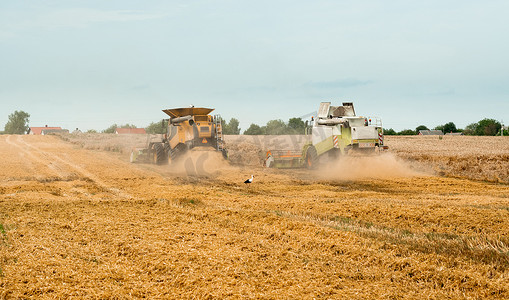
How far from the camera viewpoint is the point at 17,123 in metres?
108

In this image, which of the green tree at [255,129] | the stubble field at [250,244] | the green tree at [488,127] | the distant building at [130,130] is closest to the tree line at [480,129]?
the green tree at [488,127]

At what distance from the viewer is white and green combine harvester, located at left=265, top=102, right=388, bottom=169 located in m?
18.7

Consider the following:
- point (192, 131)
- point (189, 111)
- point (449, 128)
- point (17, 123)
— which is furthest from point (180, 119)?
point (17, 123)

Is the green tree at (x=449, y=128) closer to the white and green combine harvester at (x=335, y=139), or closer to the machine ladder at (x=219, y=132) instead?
the white and green combine harvester at (x=335, y=139)

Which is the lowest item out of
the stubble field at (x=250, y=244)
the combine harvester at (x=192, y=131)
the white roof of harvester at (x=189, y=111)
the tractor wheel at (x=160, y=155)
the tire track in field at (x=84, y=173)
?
the stubble field at (x=250, y=244)

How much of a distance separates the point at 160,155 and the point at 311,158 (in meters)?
8.09

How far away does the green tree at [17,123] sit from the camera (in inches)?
4242

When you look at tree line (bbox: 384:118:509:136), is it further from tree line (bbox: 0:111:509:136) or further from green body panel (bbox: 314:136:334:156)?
green body panel (bbox: 314:136:334:156)

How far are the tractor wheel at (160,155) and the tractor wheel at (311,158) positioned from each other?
25.0 feet

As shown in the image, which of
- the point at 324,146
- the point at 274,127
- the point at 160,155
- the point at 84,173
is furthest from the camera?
the point at 274,127

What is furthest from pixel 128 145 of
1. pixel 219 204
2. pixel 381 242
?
pixel 381 242

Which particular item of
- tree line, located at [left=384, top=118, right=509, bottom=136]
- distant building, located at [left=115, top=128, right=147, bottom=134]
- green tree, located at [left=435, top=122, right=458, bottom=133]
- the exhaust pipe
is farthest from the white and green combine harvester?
green tree, located at [left=435, top=122, right=458, bottom=133]

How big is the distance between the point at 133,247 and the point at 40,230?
97.9 inches

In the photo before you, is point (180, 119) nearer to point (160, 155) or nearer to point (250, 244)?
point (160, 155)
